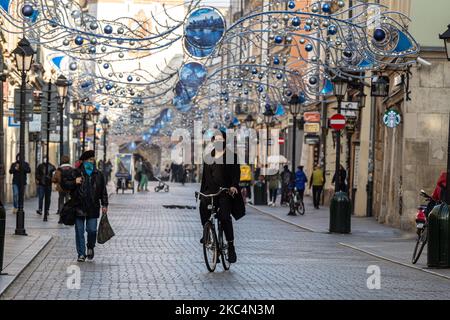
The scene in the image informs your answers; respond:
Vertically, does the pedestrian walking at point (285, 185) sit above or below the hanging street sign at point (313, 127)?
below

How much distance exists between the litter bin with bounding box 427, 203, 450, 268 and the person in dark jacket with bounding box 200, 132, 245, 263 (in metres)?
3.31

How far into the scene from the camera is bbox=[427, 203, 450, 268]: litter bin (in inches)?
750

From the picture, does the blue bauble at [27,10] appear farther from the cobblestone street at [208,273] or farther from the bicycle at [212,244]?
the bicycle at [212,244]

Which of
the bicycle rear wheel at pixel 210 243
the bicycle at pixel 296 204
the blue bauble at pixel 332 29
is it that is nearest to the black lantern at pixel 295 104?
the bicycle at pixel 296 204

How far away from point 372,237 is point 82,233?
1180 centimetres

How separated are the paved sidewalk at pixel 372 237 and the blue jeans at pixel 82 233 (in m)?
5.10

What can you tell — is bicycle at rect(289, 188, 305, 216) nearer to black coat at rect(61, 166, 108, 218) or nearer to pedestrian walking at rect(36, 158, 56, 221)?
pedestrian walking at rect(36, 158, 56, 221)

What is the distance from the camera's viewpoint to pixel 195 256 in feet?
67.2

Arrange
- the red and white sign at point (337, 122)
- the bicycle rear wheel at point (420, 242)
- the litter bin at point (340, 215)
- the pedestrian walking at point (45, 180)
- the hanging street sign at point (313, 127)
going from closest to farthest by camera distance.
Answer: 1. the bicycle rear wheel at point (420, 242)
2. the litter bin at point (340, 215)
3. the red and white sign at point (337, 122)
4. the pedestrian walking at point (45, 180)
5. the hanging street sign at point (313, 127)

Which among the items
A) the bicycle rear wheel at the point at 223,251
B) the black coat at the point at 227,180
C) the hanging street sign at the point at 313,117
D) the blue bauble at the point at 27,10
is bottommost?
the bicycle rear wheel at the point at 223,251

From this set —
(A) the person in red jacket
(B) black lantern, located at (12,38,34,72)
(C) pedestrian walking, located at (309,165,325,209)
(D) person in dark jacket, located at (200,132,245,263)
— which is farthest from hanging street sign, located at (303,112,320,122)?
(D) person in dark jacket, located at (200,132,245,263)

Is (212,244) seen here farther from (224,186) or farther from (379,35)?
(379,35)

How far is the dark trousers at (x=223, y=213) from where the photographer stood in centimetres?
1752
